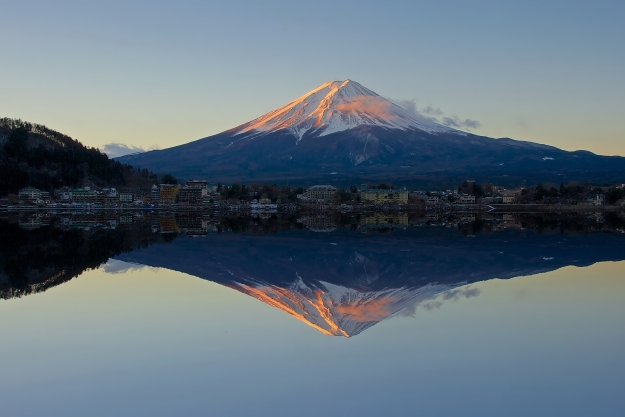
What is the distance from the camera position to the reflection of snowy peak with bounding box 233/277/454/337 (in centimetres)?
762

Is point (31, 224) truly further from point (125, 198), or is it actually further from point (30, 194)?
point (125, 198)

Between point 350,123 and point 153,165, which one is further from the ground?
point 350,123

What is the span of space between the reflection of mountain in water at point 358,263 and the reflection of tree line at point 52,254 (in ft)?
2.72

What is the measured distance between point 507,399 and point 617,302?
4097 mm

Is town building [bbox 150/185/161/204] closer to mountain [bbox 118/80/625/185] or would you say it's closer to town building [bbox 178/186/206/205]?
town building [bbox 178/186/206/205]

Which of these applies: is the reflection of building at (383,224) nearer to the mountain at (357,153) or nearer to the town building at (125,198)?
the town building at (125,198)

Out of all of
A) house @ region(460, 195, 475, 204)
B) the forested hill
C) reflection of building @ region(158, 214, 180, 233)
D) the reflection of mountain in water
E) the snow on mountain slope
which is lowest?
house @ region(460, 195, 475, 204)

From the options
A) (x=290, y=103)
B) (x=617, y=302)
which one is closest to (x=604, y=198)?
(x=617, y=302)

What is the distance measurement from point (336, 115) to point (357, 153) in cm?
1141

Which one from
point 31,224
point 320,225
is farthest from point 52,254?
point 320,225

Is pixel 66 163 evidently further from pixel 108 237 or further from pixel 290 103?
pixel 290 103

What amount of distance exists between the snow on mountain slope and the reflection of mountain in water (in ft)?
270

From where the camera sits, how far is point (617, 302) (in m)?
8.20

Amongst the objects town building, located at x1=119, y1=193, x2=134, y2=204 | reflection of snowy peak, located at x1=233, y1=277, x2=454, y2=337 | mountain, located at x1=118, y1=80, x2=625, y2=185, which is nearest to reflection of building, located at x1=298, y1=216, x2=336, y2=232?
reflection of snowy peak, located at x1=233, y1=277, x2=454, y2=337
